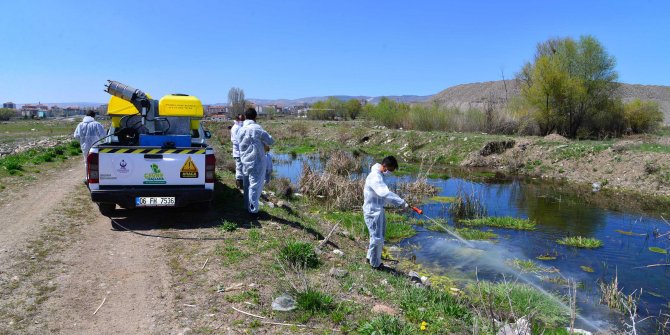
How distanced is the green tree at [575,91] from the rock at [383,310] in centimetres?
2909

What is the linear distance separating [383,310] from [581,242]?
21.8ft

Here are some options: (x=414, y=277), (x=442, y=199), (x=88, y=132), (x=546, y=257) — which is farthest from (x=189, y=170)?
(x=442, y=199)

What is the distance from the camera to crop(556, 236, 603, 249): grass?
987 centimetres

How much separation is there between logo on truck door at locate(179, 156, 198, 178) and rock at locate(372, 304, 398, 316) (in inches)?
167

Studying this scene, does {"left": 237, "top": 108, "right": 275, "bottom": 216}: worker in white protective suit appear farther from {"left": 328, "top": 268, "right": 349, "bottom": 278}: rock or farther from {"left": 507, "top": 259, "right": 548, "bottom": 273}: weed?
{"left": 507, "top": 259, "right": 548, "bottom": 273}: weed

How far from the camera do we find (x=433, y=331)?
4922 millimetres

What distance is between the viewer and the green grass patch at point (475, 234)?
1048 centimetres

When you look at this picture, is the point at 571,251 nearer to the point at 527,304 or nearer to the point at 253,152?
the point at 527,304

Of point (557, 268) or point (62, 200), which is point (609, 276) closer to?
point (557, 268)

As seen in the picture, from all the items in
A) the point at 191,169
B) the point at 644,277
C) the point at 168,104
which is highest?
the point at 168,104

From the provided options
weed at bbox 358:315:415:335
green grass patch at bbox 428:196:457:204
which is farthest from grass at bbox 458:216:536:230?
weed at bbox 358:315:415:335

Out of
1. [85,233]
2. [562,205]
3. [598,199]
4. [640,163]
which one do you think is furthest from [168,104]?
[640,163]

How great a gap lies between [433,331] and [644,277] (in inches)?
218

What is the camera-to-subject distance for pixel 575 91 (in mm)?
29797
